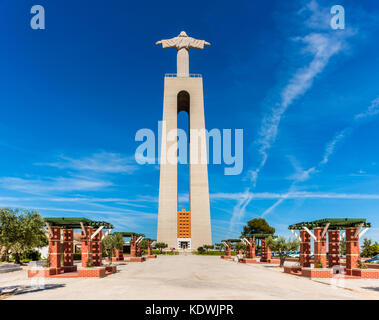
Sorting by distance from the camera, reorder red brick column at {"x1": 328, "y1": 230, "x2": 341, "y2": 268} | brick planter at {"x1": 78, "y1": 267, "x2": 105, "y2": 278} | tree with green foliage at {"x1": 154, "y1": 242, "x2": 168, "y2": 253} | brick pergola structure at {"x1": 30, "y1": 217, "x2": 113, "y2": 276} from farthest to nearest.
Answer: tree with green foliage at {"x1": 154, "y1": 242, "x2": 168, "y2": 253} < red brick column at {"x1": 328, "y1": 230, "x2": 341, "y2": 268} < brick pergola structure at {"x1": 30, "y1": 217, "x2": 113, "y2": 276} < brick planter at {"x1": 78, "y1": 267, "x2": 105, "y2": 278}

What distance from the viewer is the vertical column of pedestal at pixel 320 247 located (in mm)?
26016

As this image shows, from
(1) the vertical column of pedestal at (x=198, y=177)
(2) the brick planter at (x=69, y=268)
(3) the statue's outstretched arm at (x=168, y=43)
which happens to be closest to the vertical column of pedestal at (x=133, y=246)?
(2) the brick planter at (x=69, y=268)

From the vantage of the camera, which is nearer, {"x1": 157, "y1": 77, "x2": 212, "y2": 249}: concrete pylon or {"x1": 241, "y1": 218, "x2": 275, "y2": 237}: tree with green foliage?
{"x1": 157, "y1": 77, "x2": 212, "y2": 249}: concrete pylon

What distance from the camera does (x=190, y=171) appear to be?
92312mm

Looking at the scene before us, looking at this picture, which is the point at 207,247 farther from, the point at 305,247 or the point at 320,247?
the point at 320,247

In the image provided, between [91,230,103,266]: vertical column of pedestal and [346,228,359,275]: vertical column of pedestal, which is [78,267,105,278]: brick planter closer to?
[91,230,103,266]: vertical column of pedestal

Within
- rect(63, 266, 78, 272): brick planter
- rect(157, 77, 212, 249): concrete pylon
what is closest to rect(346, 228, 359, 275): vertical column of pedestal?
rect(63, 266, 78, 272): brick planter

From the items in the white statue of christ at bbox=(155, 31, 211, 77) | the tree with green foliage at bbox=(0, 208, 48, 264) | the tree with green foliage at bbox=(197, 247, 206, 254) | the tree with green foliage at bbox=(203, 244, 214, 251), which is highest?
the white statue of christ at bbox=(155, 31, 211, 77)

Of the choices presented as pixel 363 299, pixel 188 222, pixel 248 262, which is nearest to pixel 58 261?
pixel 363 299

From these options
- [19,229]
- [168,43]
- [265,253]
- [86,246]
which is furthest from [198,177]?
[86,246]

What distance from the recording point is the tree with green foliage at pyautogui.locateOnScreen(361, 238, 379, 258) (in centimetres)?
5197

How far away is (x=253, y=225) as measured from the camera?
105688 millimetres

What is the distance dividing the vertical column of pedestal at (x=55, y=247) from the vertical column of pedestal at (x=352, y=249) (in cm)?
2314
